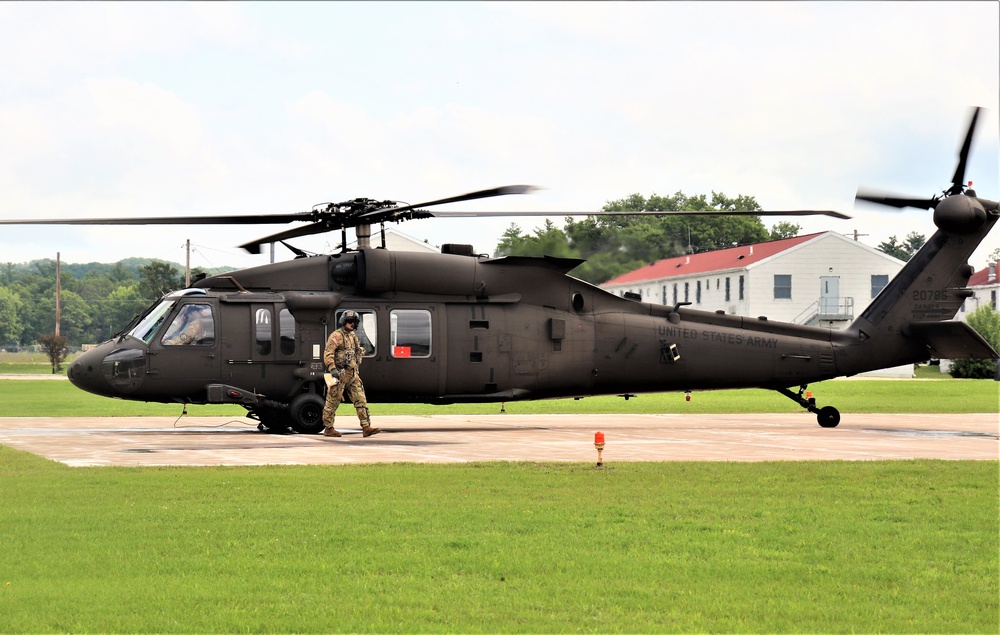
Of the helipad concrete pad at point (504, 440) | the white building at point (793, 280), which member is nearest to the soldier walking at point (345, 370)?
the helipad concrete pad at point (504, 440)

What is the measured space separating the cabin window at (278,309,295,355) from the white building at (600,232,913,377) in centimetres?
5210

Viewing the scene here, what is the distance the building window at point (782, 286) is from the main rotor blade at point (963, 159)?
47816mm

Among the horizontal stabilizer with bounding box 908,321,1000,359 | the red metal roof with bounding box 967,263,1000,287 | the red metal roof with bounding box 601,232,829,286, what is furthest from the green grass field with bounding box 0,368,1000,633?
the red metal roof with bounding box 967,263,1000,287

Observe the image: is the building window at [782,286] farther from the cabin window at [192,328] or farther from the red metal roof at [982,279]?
the cabin window at [192,328]

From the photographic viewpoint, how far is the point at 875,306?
92.6ft

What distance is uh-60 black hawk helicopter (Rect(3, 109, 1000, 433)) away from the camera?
2300 centimetres

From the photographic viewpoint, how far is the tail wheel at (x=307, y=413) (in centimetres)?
2334

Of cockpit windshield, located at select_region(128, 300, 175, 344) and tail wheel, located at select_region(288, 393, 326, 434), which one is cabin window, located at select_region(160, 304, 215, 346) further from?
tail wheel, located at select_region(288, 393, 326, 434)

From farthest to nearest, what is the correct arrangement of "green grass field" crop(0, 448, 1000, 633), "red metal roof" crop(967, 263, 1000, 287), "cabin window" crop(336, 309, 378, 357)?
"red metal roof" crop(967, 263, 1000, 287), "cabin window" crop(336, 309, 378, 357), "green grass field" crop(0, 448, 1000, 633)

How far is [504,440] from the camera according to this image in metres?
23.0

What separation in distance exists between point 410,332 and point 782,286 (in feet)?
177

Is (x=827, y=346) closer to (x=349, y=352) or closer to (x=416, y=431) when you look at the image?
(x=416, y=431)

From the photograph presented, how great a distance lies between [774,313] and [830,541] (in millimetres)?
65937

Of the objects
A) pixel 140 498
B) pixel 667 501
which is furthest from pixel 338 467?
pixel 667 501
